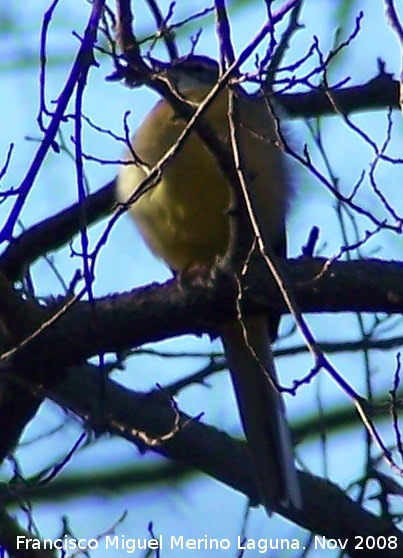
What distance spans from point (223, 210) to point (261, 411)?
716 millimetres

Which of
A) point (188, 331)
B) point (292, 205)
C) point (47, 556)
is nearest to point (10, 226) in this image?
point (188, 331)

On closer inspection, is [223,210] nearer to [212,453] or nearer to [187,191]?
[187,191]

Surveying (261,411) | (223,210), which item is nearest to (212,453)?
(261,411)

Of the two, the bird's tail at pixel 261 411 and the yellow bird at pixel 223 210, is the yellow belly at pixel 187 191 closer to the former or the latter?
the yellow bird at pixel 223 210

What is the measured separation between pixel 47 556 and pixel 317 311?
1.08 m

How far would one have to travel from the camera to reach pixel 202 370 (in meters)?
4.10

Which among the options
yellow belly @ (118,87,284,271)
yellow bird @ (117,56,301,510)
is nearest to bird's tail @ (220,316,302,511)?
yellow bird @ (117,56,301,510)

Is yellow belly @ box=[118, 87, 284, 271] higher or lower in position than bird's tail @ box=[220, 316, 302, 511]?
higher

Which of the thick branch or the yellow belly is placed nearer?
the thick branch

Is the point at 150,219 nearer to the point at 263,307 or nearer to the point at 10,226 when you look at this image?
the point at 263,307

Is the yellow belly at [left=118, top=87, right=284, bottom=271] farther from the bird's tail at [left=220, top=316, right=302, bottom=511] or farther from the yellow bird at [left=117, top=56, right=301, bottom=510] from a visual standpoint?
the bird's tail at [left=220, top=316, right=302, bottom=511]

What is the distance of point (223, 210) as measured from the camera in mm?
4082

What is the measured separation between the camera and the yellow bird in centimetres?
389

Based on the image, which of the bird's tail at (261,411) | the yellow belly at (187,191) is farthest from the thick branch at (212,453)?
the yellow belly at (187,191)
